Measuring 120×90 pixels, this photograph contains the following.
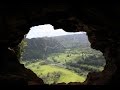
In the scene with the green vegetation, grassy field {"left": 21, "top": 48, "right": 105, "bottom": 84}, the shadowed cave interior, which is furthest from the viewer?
the green vegetation

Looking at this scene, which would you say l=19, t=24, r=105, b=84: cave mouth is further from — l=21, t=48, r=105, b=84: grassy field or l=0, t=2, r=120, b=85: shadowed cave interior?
l=0, t=2, r=120, b=85: shadowed cave interior

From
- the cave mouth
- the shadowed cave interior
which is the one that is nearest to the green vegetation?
the cave mouth

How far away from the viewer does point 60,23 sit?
18203 mm

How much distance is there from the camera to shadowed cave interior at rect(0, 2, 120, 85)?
45.0ft

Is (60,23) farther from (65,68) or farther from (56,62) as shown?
(56,62)

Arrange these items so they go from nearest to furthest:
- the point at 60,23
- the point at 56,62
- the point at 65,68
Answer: the point at 60,23
the point at 65,68
the point at 56,62

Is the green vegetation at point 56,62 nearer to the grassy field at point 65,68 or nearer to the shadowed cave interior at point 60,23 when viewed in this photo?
the grassy field at point 65,68

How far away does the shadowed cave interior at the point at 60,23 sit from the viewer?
1371cm

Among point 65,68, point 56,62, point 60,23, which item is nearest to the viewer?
point 60,23

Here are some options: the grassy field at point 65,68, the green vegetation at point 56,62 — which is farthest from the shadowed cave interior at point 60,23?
the green vegetation at point 56,62

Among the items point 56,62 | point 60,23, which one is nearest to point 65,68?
point 56,62

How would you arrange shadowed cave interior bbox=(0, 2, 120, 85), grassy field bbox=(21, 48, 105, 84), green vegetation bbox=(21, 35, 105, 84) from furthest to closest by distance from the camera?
1. green vegetation bbox=(21, 35, 105, 84)
2. grassy field bbox=(21, 48, 105, 84)
3. shadowed cave interior bbox=(0, 2, 120, 85)

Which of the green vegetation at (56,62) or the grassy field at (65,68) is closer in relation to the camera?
the grassy field at (65,68)

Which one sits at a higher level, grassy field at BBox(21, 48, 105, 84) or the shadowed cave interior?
the shadowed cave interior
